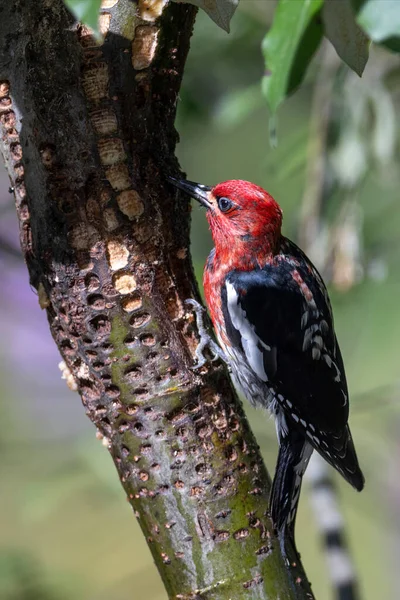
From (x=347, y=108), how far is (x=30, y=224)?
5.11ft

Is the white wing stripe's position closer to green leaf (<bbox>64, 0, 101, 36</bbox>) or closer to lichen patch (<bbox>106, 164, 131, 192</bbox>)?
lichen patch (<bbox>106, 164, 131, 192</bbox>)

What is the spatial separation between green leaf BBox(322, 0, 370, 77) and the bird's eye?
3.26ft

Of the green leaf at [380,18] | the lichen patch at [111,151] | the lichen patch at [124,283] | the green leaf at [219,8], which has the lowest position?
the green leaf at [380,18]

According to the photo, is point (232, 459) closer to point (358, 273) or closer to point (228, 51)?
point (358, 273)

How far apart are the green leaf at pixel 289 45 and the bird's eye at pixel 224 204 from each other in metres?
0.80

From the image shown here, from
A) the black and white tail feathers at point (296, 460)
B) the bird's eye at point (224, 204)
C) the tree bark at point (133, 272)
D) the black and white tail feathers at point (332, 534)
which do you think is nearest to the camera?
the tree bark at point (133, 272)

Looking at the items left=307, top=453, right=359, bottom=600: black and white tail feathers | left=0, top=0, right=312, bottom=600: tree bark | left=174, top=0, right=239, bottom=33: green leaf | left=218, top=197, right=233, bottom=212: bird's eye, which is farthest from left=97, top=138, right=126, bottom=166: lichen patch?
left=307, top=453, right=359, bottom=600: black and white tail feathers

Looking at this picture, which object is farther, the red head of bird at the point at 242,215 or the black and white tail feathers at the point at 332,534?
the black and white tail feathers at the point at 332,534

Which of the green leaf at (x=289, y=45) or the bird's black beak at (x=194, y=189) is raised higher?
the bird's black beak at (x=194, y=189)

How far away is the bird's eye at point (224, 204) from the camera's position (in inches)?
81.5

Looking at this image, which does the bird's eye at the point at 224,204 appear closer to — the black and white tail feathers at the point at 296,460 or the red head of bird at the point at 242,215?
the red head of bird at the point at 242,215

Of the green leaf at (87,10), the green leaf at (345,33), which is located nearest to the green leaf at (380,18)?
the green leaf at (345,33)

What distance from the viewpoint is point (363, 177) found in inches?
106

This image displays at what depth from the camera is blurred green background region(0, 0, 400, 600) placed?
2531 millimetres
